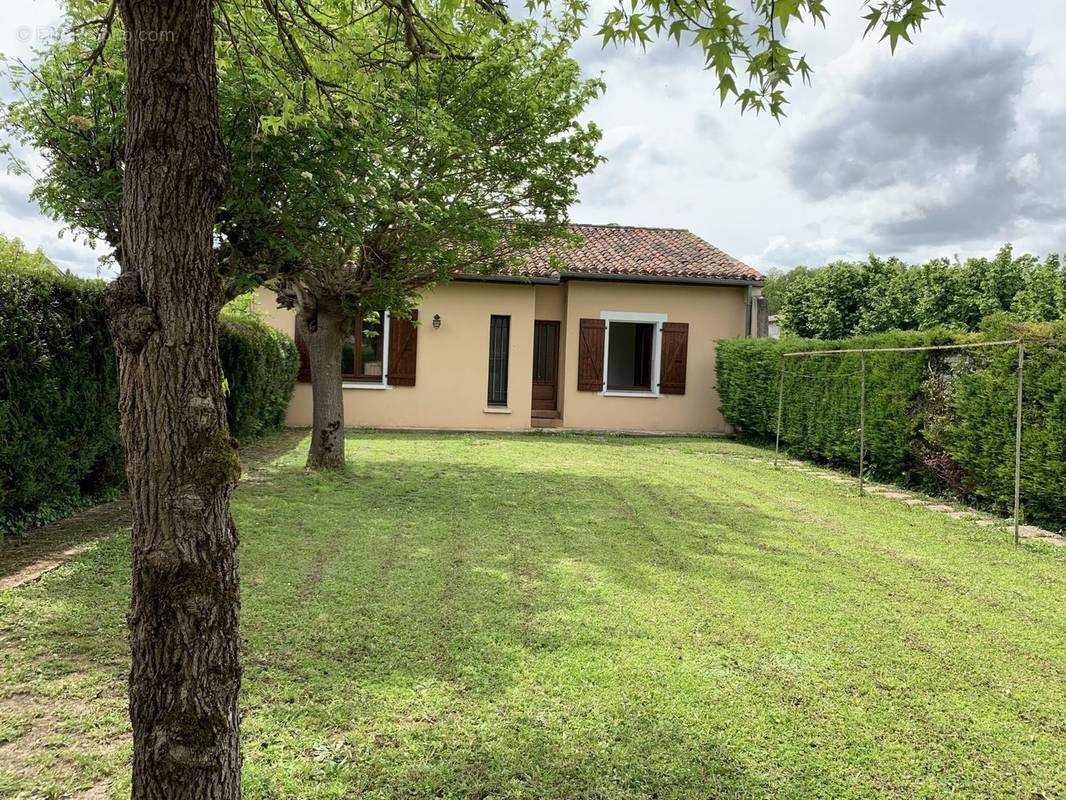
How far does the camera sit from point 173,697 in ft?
5.75

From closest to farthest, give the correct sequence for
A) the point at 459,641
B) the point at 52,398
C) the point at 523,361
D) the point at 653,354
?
the point at 459,641
the point at 52,398
the point at 523,361
the point at 653,354

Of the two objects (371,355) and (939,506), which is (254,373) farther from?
(939,506)

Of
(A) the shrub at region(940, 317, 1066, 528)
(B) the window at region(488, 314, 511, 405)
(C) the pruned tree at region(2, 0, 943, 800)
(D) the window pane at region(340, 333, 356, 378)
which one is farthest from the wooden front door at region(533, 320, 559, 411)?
(C) the pruned tree at region(2, 0, 943, 800)

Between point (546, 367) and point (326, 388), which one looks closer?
point (326, 388)

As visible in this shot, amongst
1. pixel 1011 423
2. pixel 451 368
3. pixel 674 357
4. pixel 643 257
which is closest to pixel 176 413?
pixel 1011 423

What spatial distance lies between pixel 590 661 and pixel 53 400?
4.66 metres

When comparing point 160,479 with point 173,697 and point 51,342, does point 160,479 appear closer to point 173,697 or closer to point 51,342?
point 173,697

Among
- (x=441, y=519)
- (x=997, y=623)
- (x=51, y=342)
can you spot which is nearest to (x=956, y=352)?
(x=997, y=623)

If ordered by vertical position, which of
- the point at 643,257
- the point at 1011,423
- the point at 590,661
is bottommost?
the point at 590,661

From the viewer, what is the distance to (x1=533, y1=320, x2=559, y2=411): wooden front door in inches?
655

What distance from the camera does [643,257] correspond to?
1628 cm

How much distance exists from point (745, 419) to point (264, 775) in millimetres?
13296

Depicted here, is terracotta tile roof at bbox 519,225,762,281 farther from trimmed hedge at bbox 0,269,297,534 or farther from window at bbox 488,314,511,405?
trimmed hedge at bbox 0,269,297,534

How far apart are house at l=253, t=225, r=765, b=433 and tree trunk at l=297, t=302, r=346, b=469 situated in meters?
5.23
